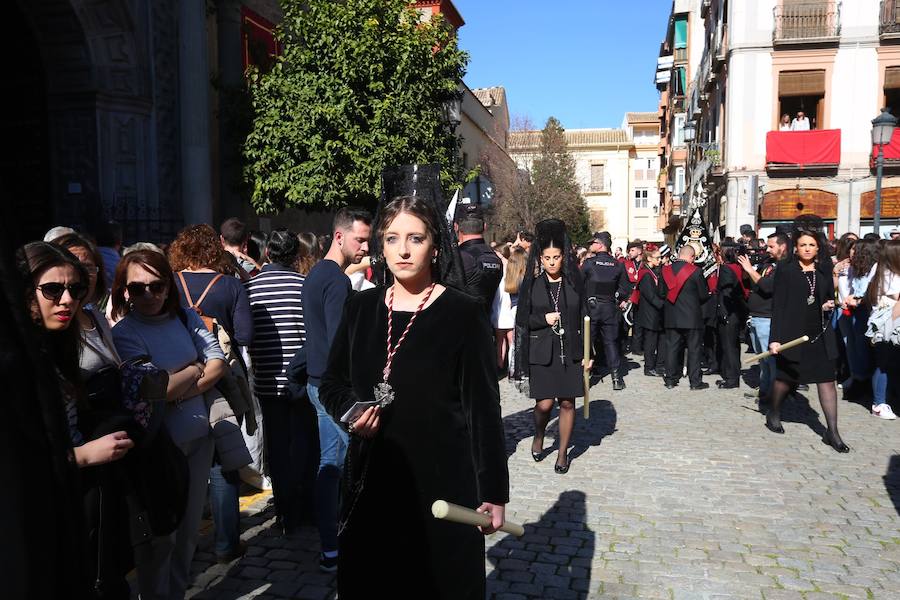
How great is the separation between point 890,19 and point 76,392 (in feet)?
92.9

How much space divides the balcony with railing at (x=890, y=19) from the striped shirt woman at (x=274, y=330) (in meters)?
25.9

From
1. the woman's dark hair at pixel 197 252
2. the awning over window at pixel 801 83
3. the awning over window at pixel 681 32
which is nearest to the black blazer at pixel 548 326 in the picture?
the woman's dark hair at pixel 197 252

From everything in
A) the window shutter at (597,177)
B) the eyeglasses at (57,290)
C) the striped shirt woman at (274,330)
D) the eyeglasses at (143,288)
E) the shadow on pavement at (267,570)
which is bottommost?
the shadow on pavement at (267,570)

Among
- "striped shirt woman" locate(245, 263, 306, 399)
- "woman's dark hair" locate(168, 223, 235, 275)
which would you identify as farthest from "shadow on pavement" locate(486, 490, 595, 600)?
"woman's dark hair" locate(168, 223, 235, 275)

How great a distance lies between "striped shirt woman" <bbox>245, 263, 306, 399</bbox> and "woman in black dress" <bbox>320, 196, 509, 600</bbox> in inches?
83.7

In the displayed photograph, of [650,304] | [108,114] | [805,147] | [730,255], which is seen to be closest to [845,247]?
[730,255]

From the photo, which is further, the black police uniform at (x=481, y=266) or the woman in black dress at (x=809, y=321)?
the black police uniform at (x=481, y=266)

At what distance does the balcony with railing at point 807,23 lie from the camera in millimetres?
24812

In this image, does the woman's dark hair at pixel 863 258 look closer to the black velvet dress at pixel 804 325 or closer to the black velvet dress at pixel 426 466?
the black velvet dress at pixel 804 325

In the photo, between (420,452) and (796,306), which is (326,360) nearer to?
(420,452)

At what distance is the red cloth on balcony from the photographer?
24.9m

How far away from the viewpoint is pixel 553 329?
6656 millimetres

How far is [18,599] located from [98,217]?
1235cm

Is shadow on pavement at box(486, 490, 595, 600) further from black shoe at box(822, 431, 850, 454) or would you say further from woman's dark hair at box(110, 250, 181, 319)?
black shoe at box(822, 431, 850, 454)
